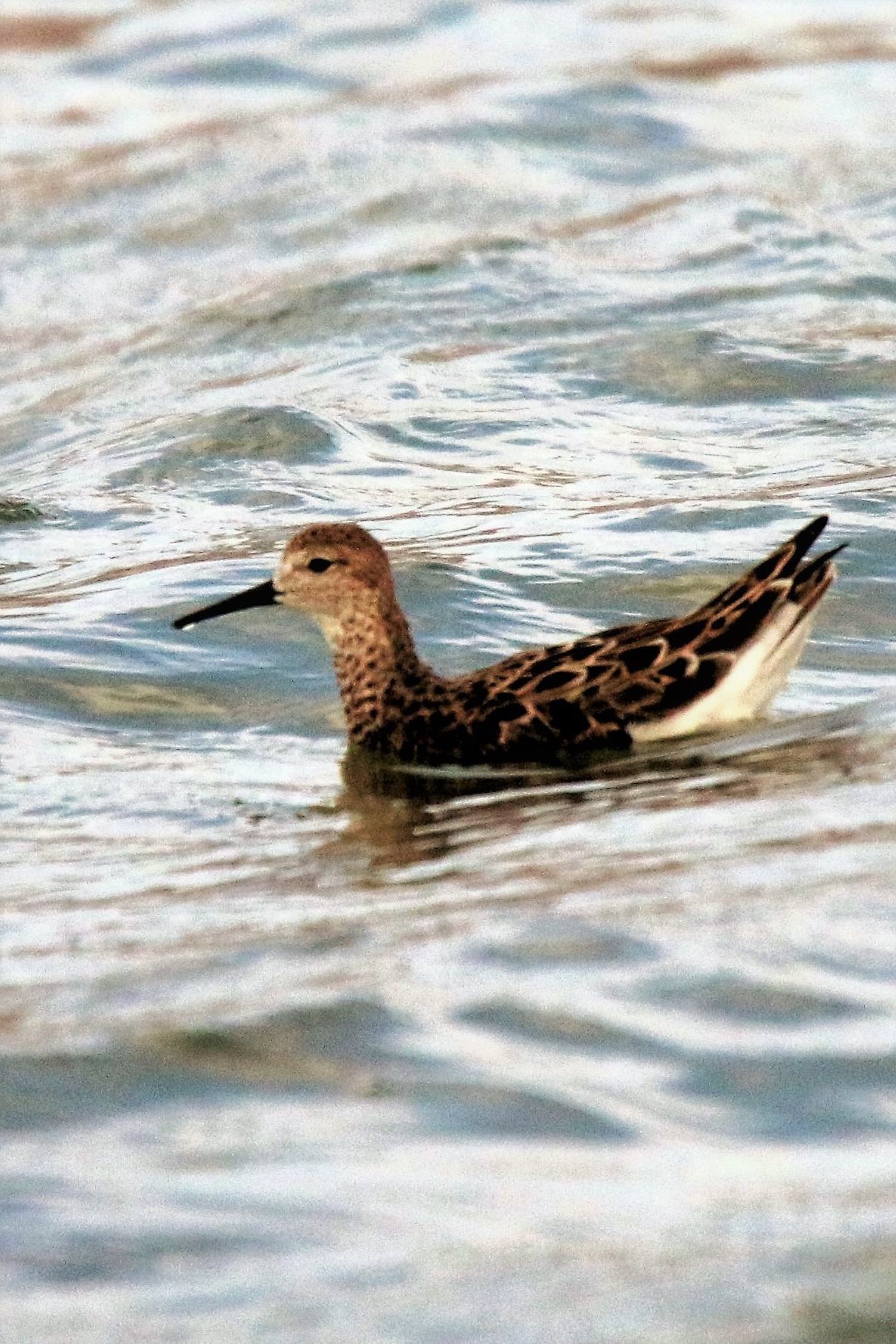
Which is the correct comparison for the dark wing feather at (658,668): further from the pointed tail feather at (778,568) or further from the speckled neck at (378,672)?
the speckled neck at (378,672)

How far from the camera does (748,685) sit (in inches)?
356

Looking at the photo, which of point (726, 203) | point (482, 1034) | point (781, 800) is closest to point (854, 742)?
point (781, 800)

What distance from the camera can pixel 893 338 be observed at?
52.8 ft

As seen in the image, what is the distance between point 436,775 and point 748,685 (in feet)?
3.65

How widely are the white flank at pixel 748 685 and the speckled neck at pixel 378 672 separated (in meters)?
0.89

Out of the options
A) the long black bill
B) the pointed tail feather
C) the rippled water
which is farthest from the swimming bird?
the long black bill

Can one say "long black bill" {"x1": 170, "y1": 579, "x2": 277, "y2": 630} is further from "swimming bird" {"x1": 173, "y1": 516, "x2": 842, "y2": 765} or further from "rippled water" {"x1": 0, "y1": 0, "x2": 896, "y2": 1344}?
"swimming bird" {"x1": 173, "y1": 516, "x2": 842, "y2": 765}

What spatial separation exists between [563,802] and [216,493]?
18.7ft

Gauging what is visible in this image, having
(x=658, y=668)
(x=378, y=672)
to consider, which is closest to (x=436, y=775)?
(x=378, y=672)

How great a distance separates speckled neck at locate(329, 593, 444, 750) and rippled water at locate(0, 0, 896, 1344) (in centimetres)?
22

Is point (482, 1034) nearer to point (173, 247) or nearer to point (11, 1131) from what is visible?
point (11, 1131)

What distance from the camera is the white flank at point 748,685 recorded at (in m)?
8.98

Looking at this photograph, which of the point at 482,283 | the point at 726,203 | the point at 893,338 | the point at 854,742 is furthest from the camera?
the point at 726,203

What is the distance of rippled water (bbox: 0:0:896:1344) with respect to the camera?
16.3 ft
